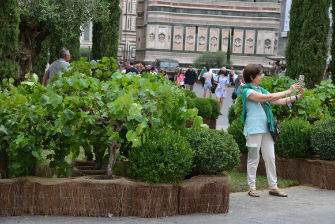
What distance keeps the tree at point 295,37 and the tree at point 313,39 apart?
158 millimetres

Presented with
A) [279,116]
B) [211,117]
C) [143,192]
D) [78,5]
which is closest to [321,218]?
[143,192]

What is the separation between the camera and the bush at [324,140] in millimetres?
6453

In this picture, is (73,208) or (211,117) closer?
(73,208)

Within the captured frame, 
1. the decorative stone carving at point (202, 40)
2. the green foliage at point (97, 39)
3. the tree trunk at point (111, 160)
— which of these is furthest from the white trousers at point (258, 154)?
the decorative stone carving at point (202, 40)

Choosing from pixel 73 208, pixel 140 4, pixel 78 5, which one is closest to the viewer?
pixel 73 208

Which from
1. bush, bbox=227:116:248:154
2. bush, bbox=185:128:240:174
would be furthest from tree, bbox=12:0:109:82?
bush, bbox=185:128:240:174

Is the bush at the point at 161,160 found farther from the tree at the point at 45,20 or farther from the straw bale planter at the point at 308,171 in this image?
the tree at the point at 45,20

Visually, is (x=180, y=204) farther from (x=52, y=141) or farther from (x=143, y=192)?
(x=52, y=141)

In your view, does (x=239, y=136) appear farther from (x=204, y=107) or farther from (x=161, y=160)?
(x=204, y=107)

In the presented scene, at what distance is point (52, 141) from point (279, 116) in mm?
5283

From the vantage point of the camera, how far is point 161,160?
459 cm

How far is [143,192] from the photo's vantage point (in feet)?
15.3

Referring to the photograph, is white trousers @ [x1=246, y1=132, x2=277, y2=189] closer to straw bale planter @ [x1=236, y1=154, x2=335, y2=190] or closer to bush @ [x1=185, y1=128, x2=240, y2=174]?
bush @ [x1=185, y1=128, x2=240, y2=174]

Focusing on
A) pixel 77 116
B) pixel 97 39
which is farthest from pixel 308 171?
pixel 97 39
